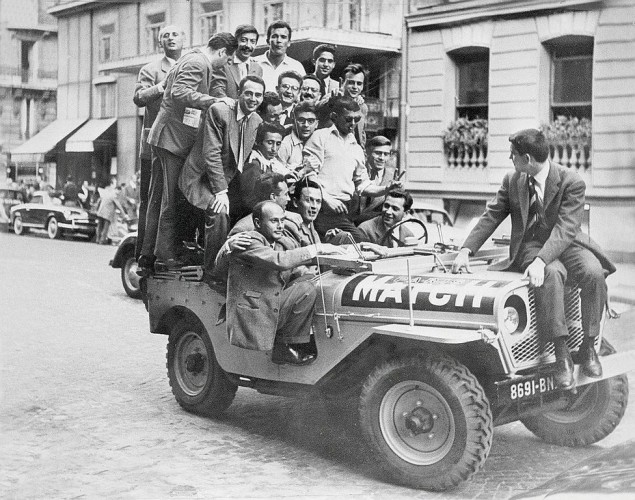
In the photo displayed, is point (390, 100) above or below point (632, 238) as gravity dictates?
above

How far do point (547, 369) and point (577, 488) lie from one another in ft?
6.49

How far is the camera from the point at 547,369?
472cm

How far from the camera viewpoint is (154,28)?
5.84 m

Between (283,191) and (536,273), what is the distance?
1561 millimetres

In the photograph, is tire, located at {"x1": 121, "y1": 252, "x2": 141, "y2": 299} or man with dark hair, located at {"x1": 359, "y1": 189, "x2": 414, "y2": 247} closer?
man with dark hair, located at {"x1": 359, "y1": 189, "x2": 414, "y2": 247}

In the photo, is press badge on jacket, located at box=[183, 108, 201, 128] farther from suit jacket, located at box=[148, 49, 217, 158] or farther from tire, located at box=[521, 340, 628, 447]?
tire, located at box=[521, 340, 628, 447]

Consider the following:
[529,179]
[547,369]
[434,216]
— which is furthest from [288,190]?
[547,369]

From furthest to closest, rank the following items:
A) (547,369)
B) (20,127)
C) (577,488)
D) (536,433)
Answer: (536,433)
(20,127)
(547,369)
(577,488)

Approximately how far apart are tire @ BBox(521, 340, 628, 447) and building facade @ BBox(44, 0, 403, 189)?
191 centimetres

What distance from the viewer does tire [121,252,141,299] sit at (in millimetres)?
10352

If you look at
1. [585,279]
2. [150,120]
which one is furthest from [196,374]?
[585,279]

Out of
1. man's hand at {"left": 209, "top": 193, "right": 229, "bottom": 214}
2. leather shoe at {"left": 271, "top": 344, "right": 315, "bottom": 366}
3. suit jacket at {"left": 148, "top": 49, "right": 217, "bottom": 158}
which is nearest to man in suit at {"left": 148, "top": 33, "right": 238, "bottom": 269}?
suit jacket at {"left": 148, "top": 49, "right": 217, "bottom": 158}

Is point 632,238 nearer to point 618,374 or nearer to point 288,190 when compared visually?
point 618,374

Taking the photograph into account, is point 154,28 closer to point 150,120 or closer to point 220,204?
point 150,120
